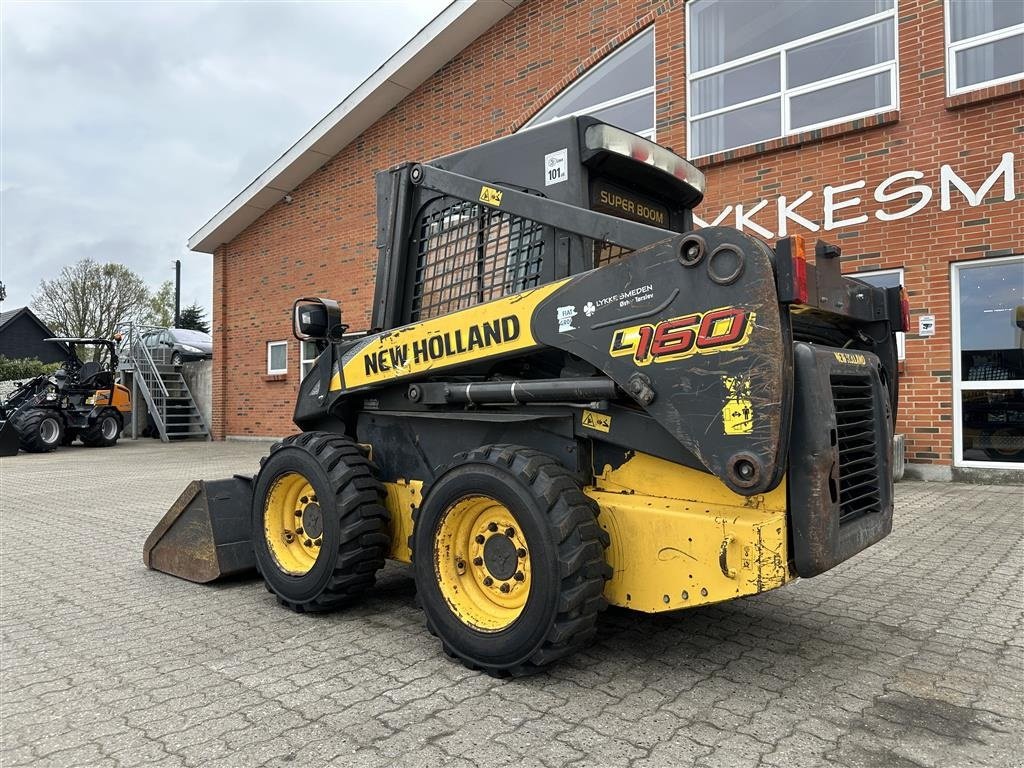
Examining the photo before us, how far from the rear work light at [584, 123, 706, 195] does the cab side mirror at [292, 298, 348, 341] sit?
1950 mm

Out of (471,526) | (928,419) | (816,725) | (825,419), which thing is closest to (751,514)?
(825,419)

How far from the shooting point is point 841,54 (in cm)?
926

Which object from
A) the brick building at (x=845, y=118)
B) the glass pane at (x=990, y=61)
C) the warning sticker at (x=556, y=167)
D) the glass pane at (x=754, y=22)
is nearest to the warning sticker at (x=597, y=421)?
the warning sticker at (x=556, y=167)

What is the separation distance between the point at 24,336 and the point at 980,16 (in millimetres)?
47346

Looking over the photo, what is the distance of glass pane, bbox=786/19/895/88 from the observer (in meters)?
9.01

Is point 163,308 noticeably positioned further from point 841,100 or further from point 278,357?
point 841,100

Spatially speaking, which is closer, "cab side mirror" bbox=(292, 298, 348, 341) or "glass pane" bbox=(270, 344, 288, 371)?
"cab side mirror" bbox=(292, 298, 348, 341)

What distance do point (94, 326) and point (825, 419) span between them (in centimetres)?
3847

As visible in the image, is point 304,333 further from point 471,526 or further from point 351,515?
point 471,526

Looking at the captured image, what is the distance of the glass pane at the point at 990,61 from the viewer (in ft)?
26.8

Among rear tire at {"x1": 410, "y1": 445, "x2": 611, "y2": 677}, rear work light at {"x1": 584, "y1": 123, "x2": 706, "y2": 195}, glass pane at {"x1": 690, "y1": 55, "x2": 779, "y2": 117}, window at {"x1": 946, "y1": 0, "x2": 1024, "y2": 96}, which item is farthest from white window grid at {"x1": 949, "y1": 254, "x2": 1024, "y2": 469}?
rear tire at {"x1": 410, "y1": 445, "x2": 611, "y2": 677}

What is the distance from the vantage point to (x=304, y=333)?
4574 millimetres

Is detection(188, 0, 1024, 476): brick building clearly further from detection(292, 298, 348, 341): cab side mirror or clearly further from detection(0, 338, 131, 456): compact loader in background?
detection(0, 338, 131, 456): compact loader in background

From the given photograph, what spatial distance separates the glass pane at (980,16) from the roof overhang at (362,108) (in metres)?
6.80
